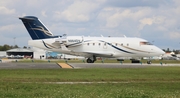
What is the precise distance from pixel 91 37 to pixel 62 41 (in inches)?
229

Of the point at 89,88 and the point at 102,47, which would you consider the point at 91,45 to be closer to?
the point at 102,47

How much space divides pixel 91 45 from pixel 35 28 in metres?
11.0

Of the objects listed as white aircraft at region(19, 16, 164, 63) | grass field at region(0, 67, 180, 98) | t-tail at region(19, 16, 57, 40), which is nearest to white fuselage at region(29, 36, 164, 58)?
white aircraft at region(19, 16, 164, 63)

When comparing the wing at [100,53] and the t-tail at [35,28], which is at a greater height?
the t-tail at [35,28]

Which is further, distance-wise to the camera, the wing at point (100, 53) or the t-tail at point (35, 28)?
the t-tail at point (35, 28)

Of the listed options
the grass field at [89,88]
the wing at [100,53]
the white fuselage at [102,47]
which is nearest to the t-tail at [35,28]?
the white fuselage at [102,47]

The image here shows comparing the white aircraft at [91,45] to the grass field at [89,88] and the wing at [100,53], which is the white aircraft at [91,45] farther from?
the grass field at [89,88]

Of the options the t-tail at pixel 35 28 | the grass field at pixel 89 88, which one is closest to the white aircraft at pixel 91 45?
the t-tail at pixel 35 28

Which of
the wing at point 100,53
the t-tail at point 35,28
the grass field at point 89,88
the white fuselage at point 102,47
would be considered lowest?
the grass field at point 89,88

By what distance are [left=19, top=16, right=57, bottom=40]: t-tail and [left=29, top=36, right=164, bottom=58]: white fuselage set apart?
3.41ft

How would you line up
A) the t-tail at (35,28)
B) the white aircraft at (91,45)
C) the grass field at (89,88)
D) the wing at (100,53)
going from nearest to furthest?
the grass field at (89,88), the wing at (100,53), the white aircraft at (91,45), the t-tail at (35,28)

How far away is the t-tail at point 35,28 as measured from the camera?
61688 mm

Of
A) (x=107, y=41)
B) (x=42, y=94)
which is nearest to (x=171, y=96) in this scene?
(x=42, y=94)

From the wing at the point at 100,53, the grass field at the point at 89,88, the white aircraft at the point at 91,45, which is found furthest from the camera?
Result: the white aircraft at the point at 91,45
